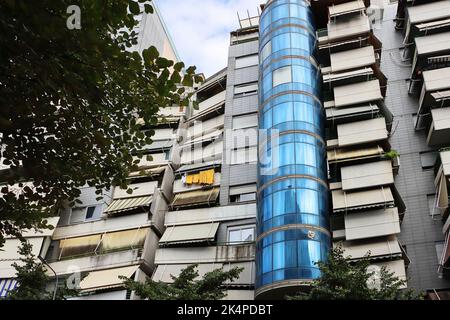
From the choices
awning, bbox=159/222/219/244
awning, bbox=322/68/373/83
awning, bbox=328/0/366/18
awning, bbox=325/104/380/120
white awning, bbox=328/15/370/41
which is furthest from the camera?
awning, bbox=328/0/366/18

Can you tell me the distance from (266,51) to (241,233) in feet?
35.2

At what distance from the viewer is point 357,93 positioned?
1142 inches

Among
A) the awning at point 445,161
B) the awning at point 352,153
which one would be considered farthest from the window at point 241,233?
the awning at point 445,161

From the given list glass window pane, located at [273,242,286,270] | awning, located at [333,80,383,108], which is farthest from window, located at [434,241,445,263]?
awning, located at [333,80,383,108]

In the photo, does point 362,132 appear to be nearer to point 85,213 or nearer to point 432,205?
point 432,205

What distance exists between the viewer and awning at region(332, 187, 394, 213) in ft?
82.2

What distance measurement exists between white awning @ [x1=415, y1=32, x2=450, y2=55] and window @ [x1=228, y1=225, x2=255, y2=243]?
12.8 m

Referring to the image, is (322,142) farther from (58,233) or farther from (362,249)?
(58,233)

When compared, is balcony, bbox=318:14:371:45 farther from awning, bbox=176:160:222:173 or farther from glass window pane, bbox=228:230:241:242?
glass window pane, bbox=228:230:241:242

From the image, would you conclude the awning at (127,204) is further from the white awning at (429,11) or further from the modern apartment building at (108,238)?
the white awning at (429,11)
